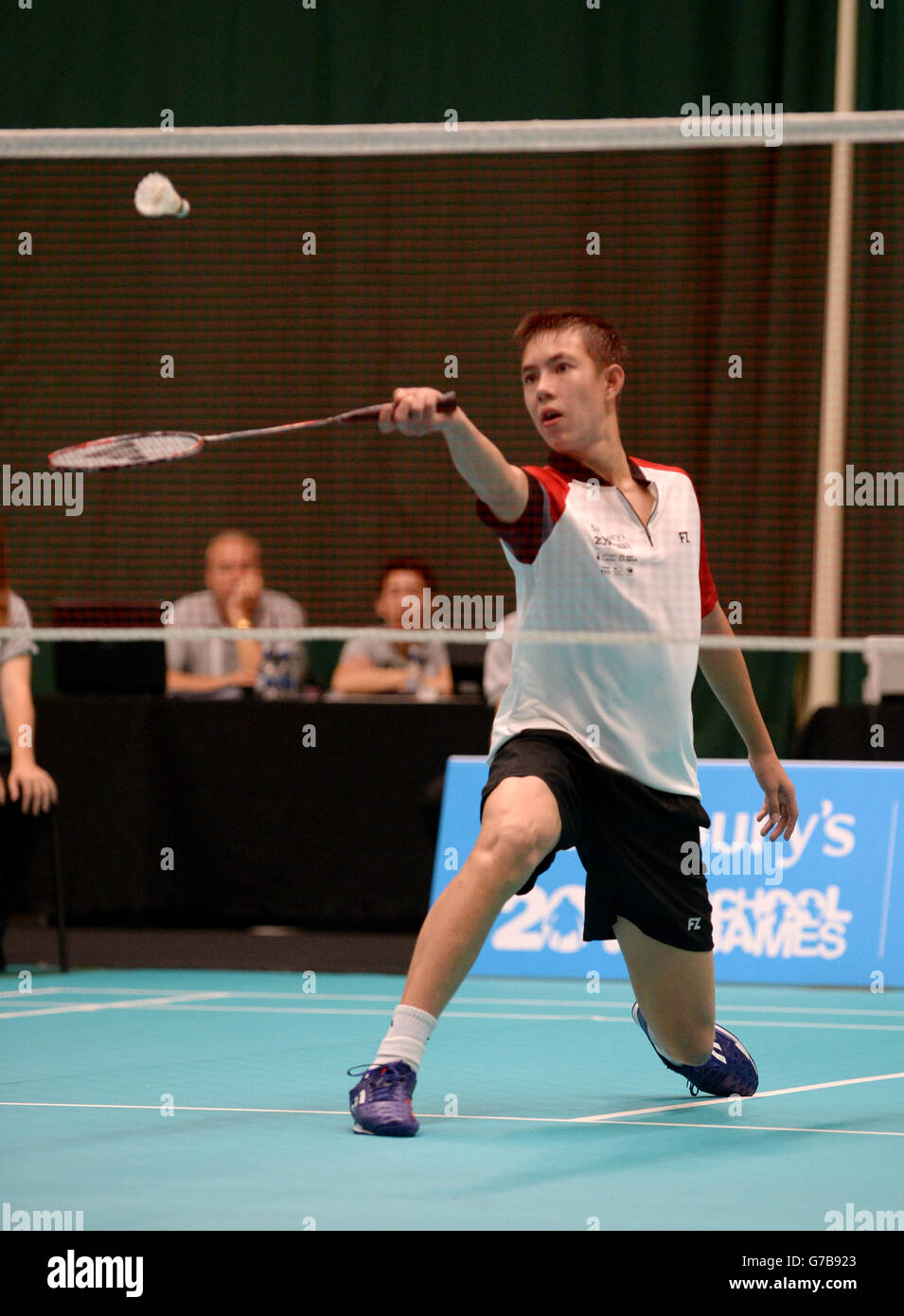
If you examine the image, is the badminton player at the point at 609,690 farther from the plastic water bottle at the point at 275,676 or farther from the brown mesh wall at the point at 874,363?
the brown mesh wall at the point at 874,363

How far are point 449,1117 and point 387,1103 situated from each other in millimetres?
379

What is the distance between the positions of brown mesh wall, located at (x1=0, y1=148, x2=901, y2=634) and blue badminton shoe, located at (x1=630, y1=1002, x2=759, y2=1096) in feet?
18.8

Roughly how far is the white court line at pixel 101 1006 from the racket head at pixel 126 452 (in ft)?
7.48

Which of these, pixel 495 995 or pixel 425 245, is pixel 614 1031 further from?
pixel 425 245

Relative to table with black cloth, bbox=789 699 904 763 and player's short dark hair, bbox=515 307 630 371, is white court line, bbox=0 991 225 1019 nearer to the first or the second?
table with black cloth, bbox=789 699 904 763

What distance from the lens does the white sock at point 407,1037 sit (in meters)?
4.14

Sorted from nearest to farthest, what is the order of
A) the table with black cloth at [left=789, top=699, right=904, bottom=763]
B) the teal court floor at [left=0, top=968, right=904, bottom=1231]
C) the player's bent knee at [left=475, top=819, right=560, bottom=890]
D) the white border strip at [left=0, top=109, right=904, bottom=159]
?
the teal court floor at [left=0, top=968, right=904, bottom=1231], the player's bent knee at [left=475, top=819, right=560, bottom=890], the white border strip at [left=0, top=109, right=904, bottom=159], the table with black cloth at [left=789, top=699, right=904, bottom=763]

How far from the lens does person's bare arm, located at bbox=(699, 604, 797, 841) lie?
15.3ft

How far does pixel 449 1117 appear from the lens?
448 centimetres

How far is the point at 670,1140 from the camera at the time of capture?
4203 mm

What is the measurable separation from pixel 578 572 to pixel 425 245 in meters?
7.02

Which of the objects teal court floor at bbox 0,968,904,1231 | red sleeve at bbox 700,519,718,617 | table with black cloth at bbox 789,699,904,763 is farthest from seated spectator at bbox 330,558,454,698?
red sleeve at bbox 700,519,718,617

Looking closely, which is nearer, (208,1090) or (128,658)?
(208,1090)
